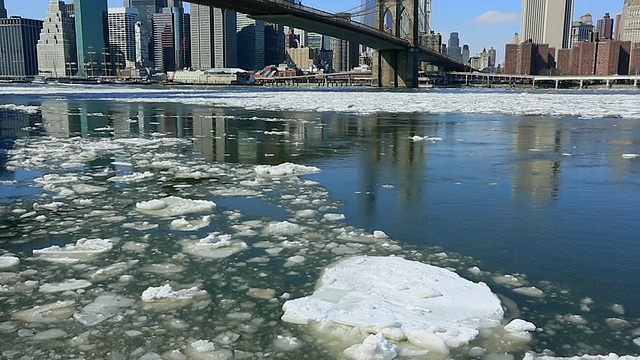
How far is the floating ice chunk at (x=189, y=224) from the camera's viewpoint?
16.5ft

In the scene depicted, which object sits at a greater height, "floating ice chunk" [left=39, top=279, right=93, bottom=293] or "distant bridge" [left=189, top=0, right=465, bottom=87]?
"distant bridge" [left=189, top=0, right=465, bottom=87]

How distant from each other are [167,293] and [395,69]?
68819 mm

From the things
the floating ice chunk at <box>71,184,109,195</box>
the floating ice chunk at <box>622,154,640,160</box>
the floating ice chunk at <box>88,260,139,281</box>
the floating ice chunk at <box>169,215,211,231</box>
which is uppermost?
the floating ice chunk at <box>622,154,640,160</box>

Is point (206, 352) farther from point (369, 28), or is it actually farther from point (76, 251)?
point (369, 28)

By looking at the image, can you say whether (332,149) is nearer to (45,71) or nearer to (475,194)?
(475,194)

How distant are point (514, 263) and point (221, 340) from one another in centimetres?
236

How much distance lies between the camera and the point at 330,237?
4.77 m

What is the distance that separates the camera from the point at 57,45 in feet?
566

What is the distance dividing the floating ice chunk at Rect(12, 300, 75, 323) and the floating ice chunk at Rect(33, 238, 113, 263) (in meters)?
0.87

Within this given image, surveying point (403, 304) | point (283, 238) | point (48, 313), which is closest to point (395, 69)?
point (283, 238)

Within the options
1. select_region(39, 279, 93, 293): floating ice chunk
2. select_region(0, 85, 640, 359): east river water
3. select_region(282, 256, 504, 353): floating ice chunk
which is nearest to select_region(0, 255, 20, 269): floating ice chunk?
select_region(0, 85, 640, 359): east river water

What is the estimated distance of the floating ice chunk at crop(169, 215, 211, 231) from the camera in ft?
16.5

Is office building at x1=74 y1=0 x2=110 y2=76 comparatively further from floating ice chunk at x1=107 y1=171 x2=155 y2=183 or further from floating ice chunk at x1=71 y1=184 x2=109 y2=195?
floating ice chunk at x1=71 y1=184 x2=109 y2=195

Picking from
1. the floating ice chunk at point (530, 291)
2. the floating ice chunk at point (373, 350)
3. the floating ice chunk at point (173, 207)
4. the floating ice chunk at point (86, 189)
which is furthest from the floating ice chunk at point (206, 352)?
the floating ice chunk at point (86, 189)
